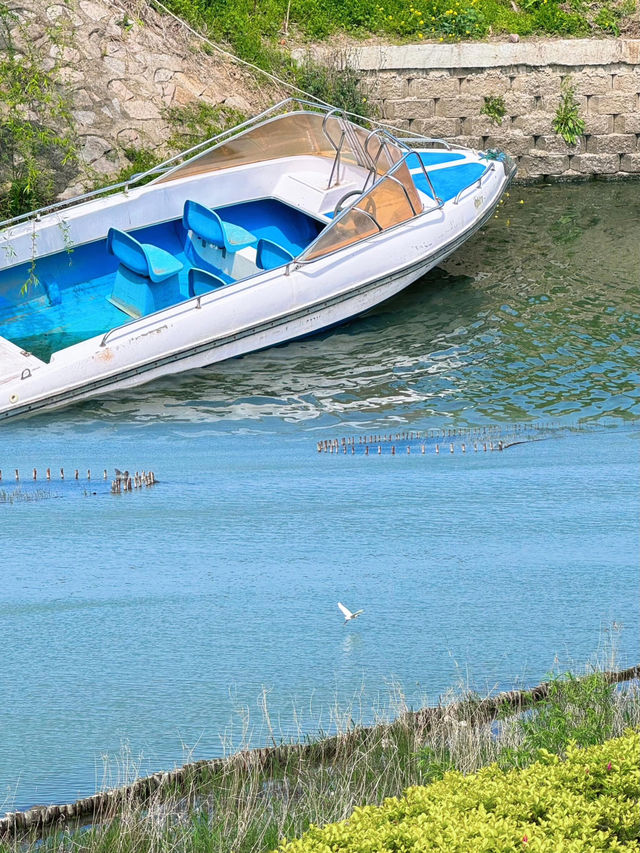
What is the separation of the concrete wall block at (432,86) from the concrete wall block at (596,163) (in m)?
1.66

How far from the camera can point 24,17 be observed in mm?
10703

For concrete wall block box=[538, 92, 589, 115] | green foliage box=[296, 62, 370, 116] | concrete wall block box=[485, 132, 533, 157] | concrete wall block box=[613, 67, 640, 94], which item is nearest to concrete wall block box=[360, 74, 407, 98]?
green foliage box=[296, 62, 370, 116]

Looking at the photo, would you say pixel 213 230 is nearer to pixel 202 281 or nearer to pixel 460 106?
pixel 202 281

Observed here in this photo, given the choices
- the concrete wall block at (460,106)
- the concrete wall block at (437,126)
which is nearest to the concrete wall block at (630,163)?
the concrete wall block at (460,106)

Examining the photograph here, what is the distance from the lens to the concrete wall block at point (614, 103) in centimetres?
1280

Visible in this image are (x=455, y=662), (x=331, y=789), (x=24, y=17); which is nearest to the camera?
(x=331, y=789)

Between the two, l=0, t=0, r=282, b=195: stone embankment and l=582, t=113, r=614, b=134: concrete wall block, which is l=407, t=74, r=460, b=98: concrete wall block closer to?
l=582, t=113, r=614, b=134: concrete wall block

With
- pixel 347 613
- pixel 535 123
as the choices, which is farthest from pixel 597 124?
pixel 347 613

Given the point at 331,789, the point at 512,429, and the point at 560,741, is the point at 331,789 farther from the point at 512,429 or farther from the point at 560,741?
the point at 512,429

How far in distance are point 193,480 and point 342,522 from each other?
97 centimetres

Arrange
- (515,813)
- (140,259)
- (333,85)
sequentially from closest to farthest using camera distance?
1. (515,813)
2. (140,259)
3. (333,85)

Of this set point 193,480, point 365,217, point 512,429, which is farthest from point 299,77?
point 193,480

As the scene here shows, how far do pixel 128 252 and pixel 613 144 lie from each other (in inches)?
284

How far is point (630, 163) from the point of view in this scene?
1305cm
